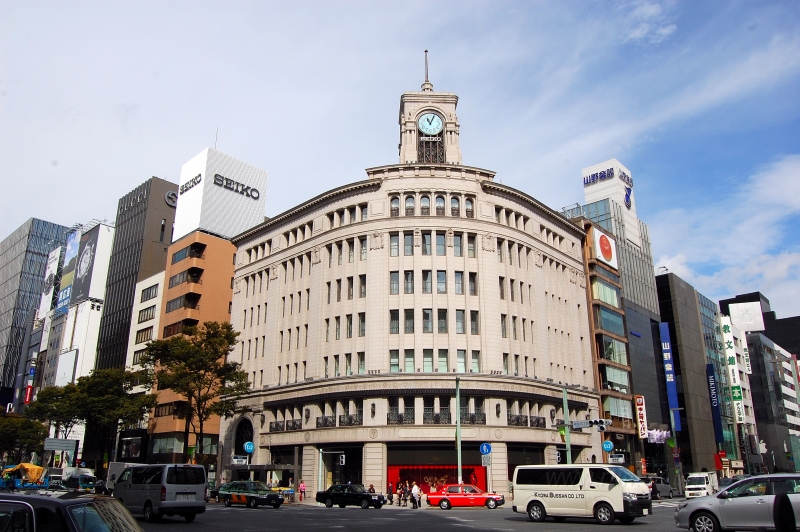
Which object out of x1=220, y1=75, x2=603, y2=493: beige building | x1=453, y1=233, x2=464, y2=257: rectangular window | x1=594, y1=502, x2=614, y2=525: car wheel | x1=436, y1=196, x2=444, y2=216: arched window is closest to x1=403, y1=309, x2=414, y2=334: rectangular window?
x1=220, y1=75, x2=603, y2=493: beige building

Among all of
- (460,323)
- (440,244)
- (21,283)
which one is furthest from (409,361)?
(21,283)

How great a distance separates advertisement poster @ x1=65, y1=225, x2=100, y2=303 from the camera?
108 m

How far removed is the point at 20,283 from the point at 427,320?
444 ft

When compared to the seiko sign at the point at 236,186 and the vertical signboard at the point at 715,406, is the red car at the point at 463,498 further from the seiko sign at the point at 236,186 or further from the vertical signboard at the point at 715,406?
the vertical signboard at the point at 715,406

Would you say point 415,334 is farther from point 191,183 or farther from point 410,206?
point 191,183

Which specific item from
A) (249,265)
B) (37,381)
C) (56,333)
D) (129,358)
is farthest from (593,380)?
(37,381)

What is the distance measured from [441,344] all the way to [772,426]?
98.2 metres

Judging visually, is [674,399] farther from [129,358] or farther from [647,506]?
[129,358]

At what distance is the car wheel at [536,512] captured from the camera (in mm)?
24828

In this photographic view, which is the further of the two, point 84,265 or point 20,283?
point 20,283

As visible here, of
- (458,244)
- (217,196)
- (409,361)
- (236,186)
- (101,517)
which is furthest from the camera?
(236,186)

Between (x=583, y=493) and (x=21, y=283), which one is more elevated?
(x=21, y=283)

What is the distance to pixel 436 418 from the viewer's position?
151ft

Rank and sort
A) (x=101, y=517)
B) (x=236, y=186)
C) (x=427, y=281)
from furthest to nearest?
(x=236, y=186) → (x=427, y=281) → (x=101, y=517)
